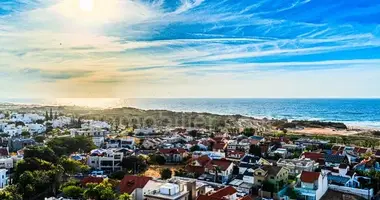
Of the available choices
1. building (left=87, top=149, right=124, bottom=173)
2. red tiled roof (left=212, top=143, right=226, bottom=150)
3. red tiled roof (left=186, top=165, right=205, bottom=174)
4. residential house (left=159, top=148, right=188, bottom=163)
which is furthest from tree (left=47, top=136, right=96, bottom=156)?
red tiled roof (left=212, top=143, right=226, bottom=150)

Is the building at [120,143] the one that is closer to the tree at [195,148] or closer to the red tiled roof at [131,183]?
the tree at [195,148]

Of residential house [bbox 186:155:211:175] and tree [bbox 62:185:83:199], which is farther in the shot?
residential house [bbox 186:155:211:175]

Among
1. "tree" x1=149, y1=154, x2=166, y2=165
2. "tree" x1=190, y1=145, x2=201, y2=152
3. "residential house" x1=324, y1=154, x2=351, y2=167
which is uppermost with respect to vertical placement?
"residential house" x1=324, y1=154, x2=351, y2=167

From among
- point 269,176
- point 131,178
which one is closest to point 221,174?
point 269,176

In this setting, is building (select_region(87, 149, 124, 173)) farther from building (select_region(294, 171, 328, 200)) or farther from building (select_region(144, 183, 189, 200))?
building (select_region(294, 171, 328, 200))

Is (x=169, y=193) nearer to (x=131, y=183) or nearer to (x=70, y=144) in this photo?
(x=131, y=183)

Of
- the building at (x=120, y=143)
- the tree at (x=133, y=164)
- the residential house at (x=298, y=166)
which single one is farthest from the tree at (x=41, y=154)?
the residential house at (x=298, y=166)

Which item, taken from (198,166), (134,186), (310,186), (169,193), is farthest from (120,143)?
(169,193)

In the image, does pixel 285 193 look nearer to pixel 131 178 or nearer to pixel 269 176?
pixel 269 176
